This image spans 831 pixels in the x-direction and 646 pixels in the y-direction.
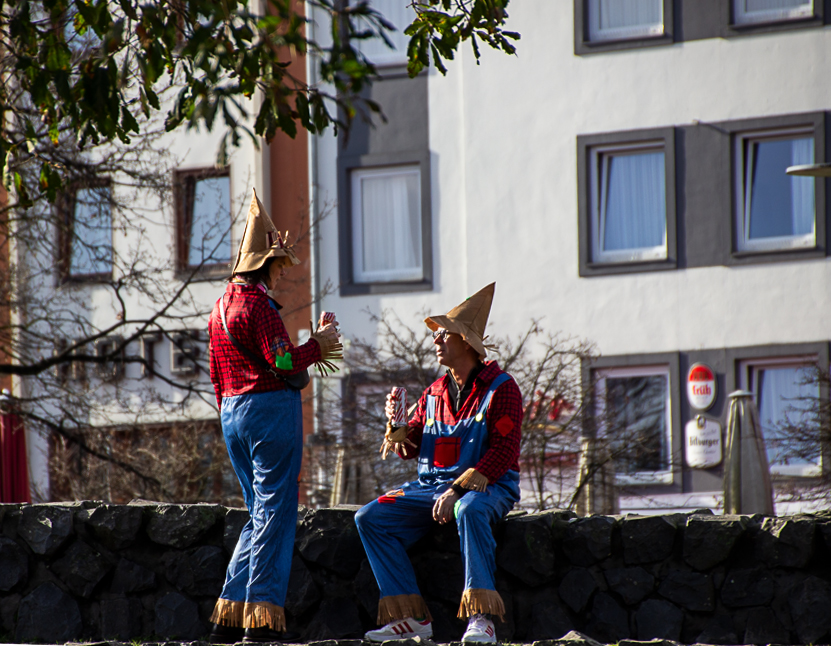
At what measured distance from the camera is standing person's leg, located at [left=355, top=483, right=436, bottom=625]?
20.9 feet

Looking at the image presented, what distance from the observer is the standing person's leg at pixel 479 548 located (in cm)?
600

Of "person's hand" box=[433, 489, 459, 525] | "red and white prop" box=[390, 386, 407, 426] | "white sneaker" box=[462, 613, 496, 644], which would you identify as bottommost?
"white sneaker" box=[462, 613, 496, 644]

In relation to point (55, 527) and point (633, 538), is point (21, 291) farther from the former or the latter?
point (633, 538)

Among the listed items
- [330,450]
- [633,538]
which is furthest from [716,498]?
[633,538]

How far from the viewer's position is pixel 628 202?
17.8 m

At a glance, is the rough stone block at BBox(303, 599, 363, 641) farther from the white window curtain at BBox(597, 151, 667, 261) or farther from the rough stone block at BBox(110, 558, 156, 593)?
the white window curtain at BBox(597, 151, 667, 261)

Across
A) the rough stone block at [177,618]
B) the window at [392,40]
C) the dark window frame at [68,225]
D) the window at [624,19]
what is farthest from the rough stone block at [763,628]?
the window at [392,40]

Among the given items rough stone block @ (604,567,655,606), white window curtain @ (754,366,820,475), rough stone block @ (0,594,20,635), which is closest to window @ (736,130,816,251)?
white window curtain @ (754,366,820,475)

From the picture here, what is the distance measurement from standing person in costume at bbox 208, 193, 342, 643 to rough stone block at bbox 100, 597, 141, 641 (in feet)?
3.43

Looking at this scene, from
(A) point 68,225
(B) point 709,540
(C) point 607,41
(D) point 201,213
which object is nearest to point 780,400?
(C) point 607,41

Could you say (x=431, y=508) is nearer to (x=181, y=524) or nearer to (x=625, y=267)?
(x=181, y=524)

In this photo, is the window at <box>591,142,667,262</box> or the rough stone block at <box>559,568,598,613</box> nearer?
the rough stone block at <box>559,568,598,613</box>

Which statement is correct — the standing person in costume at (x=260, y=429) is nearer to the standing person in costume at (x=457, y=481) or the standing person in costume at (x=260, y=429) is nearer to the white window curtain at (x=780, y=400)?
the standing person in costume at (x=457, y=481)

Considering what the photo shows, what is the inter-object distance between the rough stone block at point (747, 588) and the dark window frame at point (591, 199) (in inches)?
439
